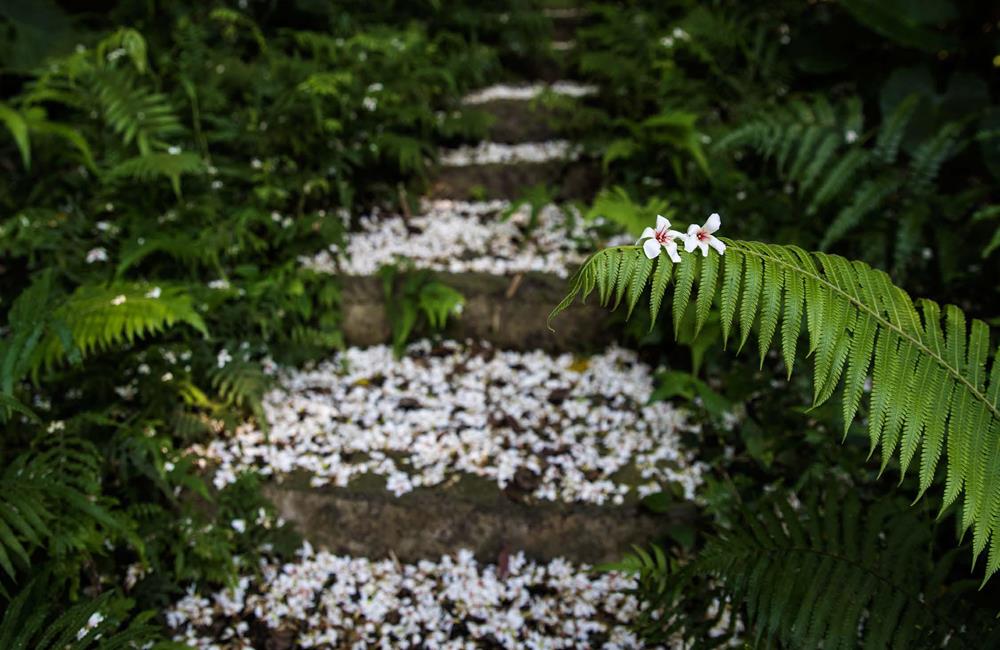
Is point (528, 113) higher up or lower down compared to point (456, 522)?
higher up

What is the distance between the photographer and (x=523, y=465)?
2904mm

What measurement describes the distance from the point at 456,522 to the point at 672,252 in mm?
1626

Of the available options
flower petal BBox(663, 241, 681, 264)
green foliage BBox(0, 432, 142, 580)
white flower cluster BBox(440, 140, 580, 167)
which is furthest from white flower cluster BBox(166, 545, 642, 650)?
white flower cluster BBox(440, 140, 580, 167)

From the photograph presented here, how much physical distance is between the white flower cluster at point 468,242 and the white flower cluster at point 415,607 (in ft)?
5.19

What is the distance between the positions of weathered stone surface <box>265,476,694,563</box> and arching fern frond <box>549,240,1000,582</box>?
46.7 inches

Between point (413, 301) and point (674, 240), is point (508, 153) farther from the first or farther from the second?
point (674, 240)

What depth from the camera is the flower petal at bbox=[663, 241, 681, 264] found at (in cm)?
151

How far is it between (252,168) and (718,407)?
2.74 m

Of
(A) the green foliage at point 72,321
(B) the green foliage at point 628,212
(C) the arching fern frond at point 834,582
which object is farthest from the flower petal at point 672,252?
(A) the green foliage at point 72,321

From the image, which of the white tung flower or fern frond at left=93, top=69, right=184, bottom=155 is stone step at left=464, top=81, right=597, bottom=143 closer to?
fern frond at left=93, top=69, right=184, bottom=155

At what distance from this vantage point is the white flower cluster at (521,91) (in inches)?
208

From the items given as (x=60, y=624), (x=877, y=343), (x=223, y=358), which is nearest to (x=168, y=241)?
(x=223, y=358)

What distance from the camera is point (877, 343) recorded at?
1.64m

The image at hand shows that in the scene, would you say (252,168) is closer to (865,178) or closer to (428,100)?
(428,100)
